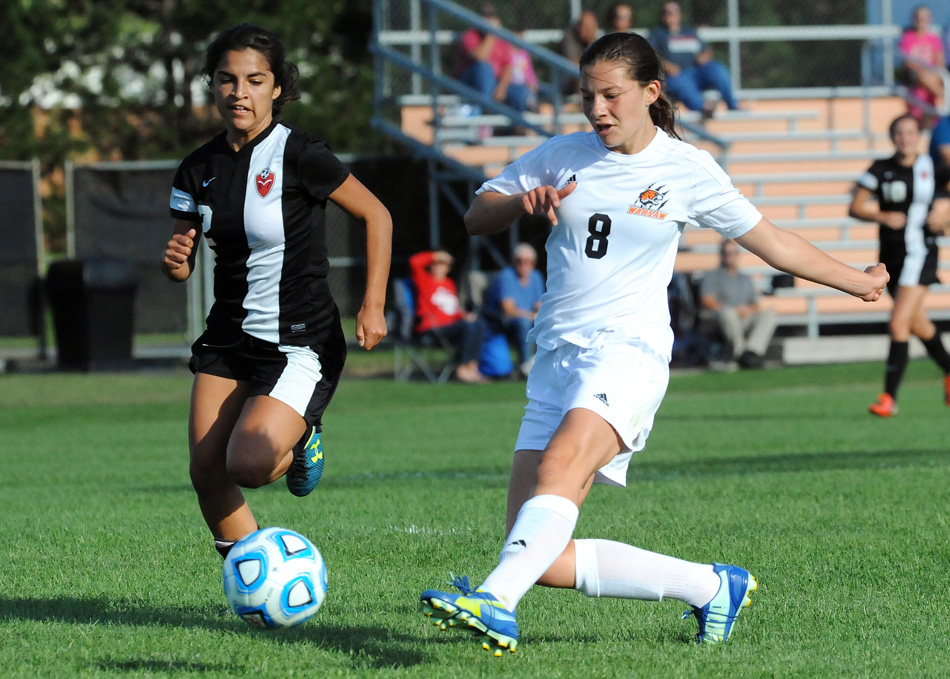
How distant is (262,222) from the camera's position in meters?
4.93

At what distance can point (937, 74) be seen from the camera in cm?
2184

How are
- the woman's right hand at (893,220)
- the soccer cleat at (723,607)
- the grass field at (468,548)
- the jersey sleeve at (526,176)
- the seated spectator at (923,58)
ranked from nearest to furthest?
the grass field at (468,548) < the soccer cleat at (723,607) < the jersey sleeve at (526,176) < the woman's right hand at (893,220) < the seated spectator at (923,58)

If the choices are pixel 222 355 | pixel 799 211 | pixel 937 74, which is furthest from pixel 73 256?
pixel 222 355

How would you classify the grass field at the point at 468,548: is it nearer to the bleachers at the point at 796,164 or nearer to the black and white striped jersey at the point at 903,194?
the black and white striped jersey at the point at 903,194

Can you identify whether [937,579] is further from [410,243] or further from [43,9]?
[43,9]

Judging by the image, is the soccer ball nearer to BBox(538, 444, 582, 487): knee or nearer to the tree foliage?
BBox(538, 444, 582, 487): knee

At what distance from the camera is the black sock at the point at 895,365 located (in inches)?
464

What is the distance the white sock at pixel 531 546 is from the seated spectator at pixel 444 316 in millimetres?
12189

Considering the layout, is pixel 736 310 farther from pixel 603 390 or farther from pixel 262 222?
pixel 603 390

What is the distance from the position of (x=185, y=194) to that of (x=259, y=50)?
577 mm

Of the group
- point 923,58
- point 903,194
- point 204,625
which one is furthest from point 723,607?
point 923,58

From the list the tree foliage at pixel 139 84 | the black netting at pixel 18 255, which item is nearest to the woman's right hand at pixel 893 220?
the black netting at pixel 18 255

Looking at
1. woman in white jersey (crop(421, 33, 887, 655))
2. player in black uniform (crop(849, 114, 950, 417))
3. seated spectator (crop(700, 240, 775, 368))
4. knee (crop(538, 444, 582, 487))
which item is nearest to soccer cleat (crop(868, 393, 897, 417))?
player in black uniform (crop(849, 114, 950, 417))

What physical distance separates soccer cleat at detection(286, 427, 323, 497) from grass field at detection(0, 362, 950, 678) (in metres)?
0.43
